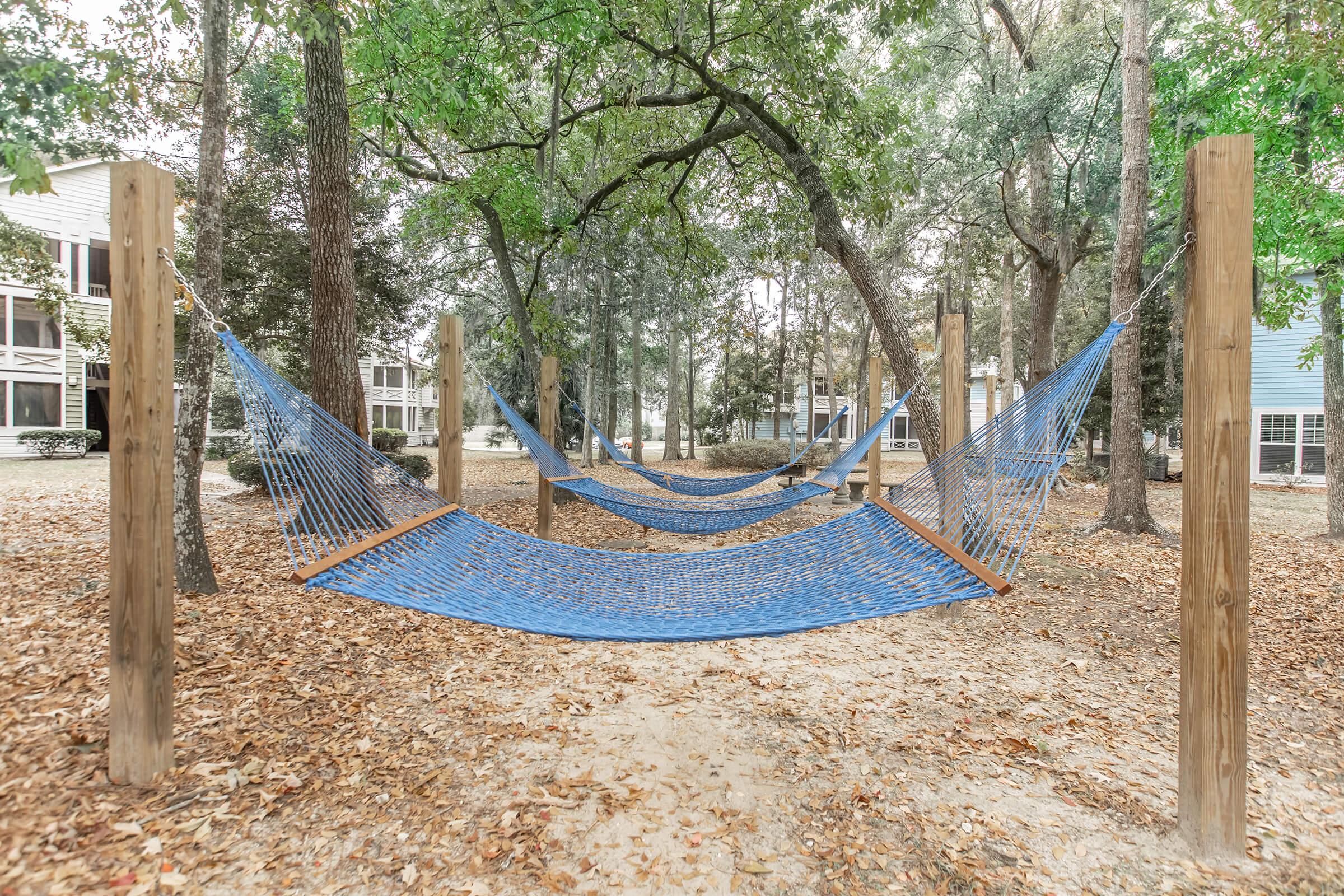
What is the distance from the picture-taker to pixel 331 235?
3.92 metres

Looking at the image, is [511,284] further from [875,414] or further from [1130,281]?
[1130,281]

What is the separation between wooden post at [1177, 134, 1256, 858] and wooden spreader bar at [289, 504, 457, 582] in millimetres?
1994

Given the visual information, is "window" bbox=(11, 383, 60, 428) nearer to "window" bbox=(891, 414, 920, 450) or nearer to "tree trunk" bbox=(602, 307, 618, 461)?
"tree trunk" bbox=(602, 307, 618, 461)

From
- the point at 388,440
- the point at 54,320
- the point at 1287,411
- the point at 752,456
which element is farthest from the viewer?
the point at 752,456

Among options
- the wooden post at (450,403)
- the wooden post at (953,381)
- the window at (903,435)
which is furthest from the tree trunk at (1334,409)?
the window at (903,435)

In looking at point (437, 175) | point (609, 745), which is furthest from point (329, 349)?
point (609, 745)

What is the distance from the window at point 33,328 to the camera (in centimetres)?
1063

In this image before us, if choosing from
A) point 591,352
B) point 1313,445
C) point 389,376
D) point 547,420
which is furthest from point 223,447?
point 1313,445

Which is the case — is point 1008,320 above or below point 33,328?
below

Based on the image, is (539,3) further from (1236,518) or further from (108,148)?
(1236,518)

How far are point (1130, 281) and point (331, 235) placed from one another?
17.9 ft

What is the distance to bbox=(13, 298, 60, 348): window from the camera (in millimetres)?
10633

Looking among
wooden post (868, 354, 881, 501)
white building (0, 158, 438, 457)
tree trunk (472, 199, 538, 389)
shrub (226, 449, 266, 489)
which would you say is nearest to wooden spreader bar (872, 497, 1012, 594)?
wooden post (868, 354, 881, 501)

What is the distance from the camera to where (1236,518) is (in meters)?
1.43
